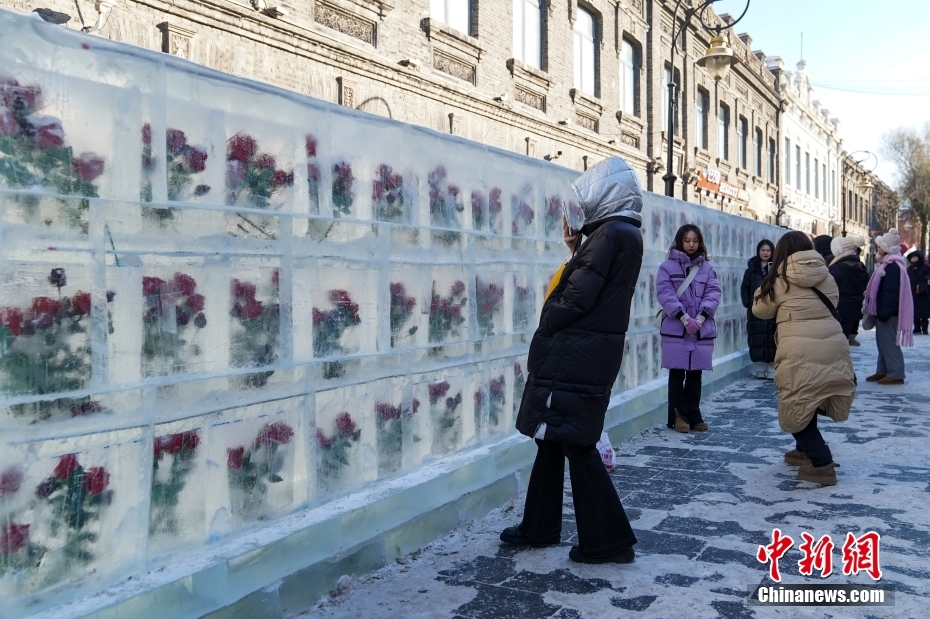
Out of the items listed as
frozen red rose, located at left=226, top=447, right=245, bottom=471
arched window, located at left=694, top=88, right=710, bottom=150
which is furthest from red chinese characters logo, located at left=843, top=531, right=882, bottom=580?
arched window, located at left=694, top=88, right=710, bottom=150

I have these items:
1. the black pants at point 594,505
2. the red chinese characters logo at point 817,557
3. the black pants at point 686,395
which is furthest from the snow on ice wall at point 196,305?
the black pants at point 686,395

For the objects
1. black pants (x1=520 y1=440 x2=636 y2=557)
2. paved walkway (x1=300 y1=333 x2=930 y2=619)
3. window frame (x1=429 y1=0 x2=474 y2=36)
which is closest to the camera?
paved walkway (x1=300 y1=333 x2=930 y2=619)

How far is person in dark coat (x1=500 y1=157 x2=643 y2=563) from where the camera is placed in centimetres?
384

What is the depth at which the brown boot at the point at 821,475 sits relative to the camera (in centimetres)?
540

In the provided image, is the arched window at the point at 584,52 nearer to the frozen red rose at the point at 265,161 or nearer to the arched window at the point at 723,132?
the arched window at the point at 723,132

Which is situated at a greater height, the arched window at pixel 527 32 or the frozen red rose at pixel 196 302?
the arched window at pixel 527 32

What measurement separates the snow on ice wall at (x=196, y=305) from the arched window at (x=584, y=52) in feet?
42.4

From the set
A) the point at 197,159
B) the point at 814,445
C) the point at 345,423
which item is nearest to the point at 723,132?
the point at 814,445

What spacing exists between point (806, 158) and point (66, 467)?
42.6 meters

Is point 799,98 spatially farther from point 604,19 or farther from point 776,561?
point 776,561

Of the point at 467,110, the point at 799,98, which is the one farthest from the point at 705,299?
the point at 799,98

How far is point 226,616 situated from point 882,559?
304 centimetres

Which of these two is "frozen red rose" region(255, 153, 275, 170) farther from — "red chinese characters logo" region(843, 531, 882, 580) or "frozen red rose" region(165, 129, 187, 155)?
"red chinese characters logo" region(843, 531, 882, 580)

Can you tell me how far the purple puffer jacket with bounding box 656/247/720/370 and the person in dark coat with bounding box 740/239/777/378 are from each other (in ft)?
9.43
